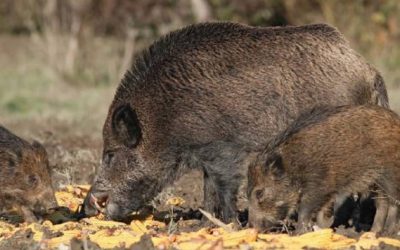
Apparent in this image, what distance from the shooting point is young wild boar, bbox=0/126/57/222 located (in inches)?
310

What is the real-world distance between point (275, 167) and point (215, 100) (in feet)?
2.78

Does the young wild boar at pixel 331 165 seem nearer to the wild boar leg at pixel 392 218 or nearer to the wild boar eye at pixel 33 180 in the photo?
the wild boar leg at pixel 392 218

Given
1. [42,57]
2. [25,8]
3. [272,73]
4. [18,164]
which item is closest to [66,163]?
[18,164]

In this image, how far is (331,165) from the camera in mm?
7168

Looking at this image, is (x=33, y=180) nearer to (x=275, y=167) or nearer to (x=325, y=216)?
(x=275, y=167)

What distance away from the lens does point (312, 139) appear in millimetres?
7215

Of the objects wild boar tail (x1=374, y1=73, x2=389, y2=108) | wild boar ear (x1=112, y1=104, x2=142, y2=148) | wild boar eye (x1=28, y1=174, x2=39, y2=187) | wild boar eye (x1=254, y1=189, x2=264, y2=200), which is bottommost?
Result: wild boar eye (x1=254, y1=189, x2=264, y2=200)

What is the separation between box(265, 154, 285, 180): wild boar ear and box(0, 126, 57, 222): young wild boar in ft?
5.75

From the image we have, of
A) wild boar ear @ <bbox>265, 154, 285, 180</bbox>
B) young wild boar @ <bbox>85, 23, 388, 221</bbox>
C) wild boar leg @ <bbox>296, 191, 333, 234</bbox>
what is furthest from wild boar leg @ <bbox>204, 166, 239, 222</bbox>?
wild boar leg @ <bbox>296, 191, 333, 234</bbox>

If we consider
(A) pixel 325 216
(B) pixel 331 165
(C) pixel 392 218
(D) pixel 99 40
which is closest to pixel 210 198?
(A) pixel 325 216

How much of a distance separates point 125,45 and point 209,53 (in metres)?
12.9

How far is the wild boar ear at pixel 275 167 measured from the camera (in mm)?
7234

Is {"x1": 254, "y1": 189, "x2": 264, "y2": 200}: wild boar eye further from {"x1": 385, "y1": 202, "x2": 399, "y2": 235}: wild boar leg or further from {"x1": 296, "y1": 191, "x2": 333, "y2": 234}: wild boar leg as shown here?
{"x1": 385, "y1": 202, "x2": 399, "y2": 235}: wild boar leg

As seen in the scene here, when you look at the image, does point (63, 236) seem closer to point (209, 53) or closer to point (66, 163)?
point (209, 53)
